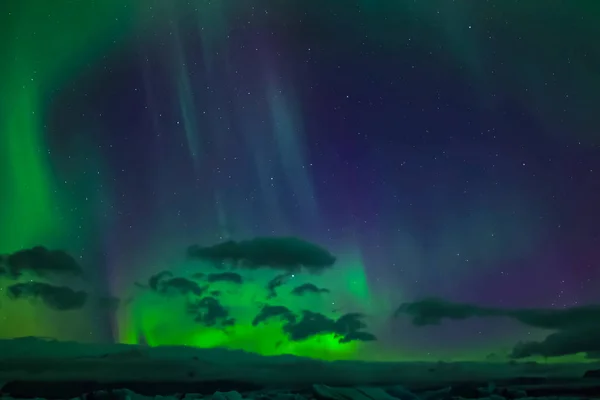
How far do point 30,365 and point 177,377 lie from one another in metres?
2.02

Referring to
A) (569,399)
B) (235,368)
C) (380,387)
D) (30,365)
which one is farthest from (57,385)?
(569,399)

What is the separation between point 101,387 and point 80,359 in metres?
0.49

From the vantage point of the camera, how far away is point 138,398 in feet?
29.7

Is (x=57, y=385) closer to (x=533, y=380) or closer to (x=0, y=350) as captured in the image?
(x=0, y=350)

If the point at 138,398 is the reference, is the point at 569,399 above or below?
below

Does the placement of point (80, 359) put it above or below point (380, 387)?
above

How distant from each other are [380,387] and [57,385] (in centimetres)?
453

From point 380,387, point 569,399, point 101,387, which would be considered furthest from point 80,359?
point 569,399

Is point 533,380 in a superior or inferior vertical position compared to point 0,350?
inferior

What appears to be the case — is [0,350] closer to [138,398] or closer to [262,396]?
[138,398]

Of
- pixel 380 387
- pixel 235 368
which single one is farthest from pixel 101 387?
pixel 380 387

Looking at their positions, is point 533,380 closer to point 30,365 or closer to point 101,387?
point 101,387

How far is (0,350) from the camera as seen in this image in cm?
894

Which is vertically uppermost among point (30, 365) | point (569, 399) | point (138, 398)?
point (30, 365)
